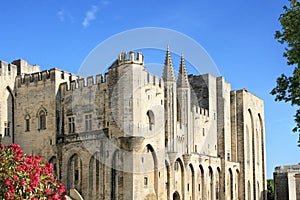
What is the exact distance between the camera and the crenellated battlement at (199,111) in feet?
153

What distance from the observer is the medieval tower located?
121ft

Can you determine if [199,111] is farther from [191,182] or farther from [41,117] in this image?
[41,117]

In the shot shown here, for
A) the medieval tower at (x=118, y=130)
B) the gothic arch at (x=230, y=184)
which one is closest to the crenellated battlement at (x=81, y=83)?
the medieval tower at (x=118, y=130)

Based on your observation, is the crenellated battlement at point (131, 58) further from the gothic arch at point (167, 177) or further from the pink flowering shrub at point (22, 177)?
the pink flowering shrub at point (22, 177)

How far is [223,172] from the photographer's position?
161 feet

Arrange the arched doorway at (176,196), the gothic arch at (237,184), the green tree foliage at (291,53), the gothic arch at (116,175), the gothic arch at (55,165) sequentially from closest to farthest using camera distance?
the green tree foliage at (291,53), the gothic arch at (116,175), the gothic arch at (55,165), the arched doorway at (176,196), the gothic arch at (237,184)

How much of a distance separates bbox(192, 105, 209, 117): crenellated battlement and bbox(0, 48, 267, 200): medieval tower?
0.30 ft

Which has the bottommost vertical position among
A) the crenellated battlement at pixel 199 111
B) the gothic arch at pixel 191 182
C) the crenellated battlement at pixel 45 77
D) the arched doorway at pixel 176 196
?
the arched doorway at pixel 176 196

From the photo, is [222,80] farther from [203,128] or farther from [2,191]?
[2,191]

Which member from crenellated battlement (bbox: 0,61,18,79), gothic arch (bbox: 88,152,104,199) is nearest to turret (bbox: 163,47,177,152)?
gothic arch (bbox: 88,152,104,199)

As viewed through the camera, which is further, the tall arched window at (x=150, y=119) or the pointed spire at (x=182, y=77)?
the pointed spire at (x=182, y=77)

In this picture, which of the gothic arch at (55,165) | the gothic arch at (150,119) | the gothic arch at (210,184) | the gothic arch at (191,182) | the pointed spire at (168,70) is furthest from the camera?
the gothic arch at (210,184)

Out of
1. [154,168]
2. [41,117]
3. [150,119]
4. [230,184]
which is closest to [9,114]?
Result: [41,117]

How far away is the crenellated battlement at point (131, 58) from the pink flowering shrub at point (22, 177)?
57.1 ft
